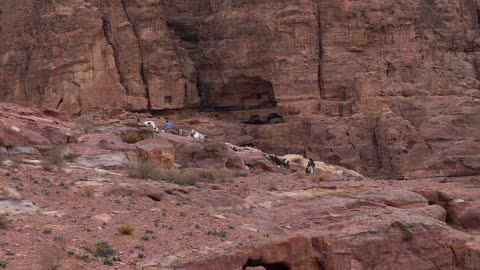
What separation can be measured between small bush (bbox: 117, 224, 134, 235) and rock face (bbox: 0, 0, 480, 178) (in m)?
29.0

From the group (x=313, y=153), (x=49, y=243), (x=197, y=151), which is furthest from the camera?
(x=313, y=153)

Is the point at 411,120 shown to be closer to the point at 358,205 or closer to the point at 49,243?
the point at 358,205

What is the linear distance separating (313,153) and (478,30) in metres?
14.5

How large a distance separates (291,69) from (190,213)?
2953cm

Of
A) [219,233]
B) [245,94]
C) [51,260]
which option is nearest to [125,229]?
[219,233]

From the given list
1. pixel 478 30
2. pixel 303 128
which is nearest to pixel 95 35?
pixel 303 128

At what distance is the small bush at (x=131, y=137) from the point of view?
30.5m

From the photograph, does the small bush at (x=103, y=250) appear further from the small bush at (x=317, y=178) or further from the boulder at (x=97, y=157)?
the small bush at (x=317, y=178)

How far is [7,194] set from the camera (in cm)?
1916

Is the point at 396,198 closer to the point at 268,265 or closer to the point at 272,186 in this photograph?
the point at 272,186

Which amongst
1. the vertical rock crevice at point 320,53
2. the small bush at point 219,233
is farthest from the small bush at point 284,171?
the vertical rock crevice at point 320,53

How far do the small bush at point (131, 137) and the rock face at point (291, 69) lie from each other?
56.2 feet

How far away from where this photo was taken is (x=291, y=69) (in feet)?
162

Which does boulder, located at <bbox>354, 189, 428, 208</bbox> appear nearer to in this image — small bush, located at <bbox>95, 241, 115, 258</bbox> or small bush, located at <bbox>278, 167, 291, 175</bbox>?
small bush, located at <bbox>278, 167, 291, 175</bbox>
